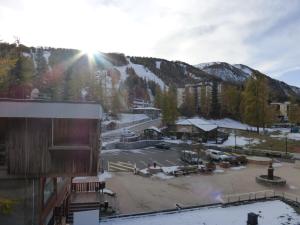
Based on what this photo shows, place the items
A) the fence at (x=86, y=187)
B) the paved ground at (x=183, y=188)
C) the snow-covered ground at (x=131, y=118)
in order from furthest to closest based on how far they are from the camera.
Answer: the snow-covered ground at (x=131, y=118) → the paved ground at (x=183, y=188) → the fence at (x=86, y=187)

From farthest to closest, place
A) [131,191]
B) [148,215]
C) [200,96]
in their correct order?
[200,96] < [131,191] < [148,215]

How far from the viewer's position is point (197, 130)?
5659 cm

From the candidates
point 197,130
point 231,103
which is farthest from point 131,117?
point 197,130

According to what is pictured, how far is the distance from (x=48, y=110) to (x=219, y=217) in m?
11.1

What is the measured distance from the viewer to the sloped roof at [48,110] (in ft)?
38.6

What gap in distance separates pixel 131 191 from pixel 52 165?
48.5ft

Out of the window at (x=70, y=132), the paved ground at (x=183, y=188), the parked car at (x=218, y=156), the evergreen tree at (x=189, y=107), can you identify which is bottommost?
the paved ground at (x=183, y=188)

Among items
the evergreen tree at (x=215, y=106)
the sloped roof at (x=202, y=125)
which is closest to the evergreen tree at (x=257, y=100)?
the sloped roof at (x=202, y=125)

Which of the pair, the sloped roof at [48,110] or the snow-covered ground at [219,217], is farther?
the snow-covered ground at [219,217]

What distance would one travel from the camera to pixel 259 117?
6009cm

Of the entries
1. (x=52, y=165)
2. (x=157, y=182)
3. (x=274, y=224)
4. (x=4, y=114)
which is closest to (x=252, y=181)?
(x=157, y=182)

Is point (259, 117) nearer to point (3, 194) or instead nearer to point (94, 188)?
point (94, 188)

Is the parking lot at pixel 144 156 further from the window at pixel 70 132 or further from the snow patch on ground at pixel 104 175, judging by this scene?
the window at pixel 70 132

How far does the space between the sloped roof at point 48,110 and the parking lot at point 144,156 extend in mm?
23720
